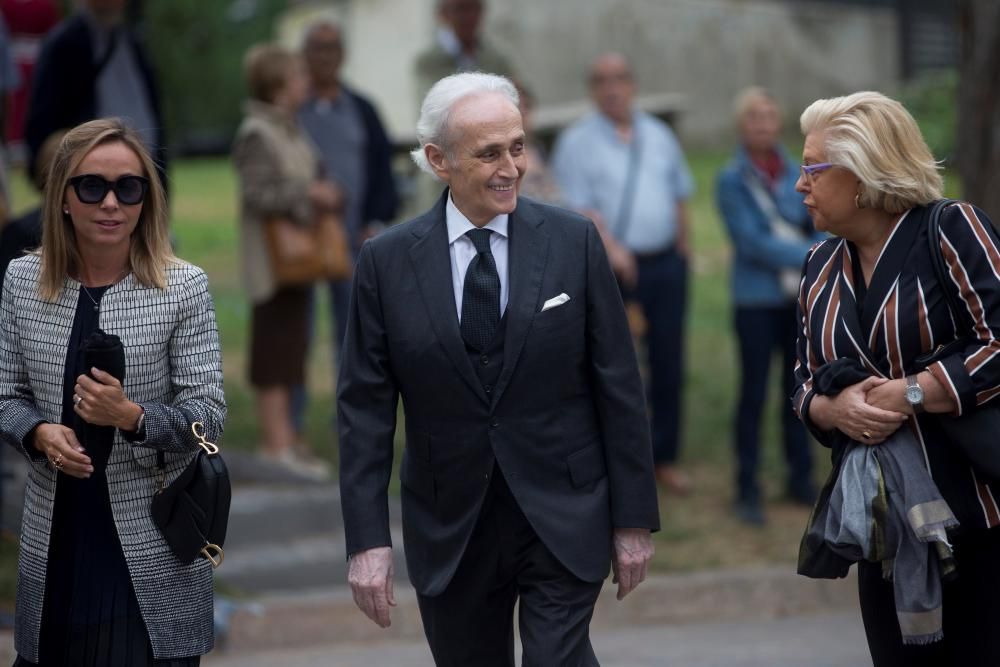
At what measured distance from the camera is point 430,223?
4.46 metres

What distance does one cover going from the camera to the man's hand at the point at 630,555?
14.4ft

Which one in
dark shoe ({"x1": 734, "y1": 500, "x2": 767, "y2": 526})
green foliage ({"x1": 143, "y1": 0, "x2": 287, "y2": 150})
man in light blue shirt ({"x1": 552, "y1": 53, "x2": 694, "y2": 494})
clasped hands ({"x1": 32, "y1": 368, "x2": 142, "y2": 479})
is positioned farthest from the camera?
green foliage ({"x1": 143, "y1": 0, "x2": 287, "y2": 150})

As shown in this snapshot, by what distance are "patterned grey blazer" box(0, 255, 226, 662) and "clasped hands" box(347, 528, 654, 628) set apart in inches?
16.8

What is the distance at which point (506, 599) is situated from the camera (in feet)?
14.7

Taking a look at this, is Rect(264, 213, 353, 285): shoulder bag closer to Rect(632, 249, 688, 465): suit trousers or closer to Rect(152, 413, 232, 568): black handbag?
Rect(632, 249, 688, 465): suit trousers

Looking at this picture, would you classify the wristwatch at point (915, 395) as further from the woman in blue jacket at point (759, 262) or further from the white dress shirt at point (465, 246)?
the woman in blue jacket at point (759, 262)

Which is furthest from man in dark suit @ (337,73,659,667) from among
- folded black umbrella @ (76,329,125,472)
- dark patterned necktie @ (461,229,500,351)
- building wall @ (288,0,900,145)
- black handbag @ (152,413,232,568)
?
building wall @ (288,0,900,145)

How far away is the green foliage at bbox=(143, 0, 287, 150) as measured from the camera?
30.6 metres

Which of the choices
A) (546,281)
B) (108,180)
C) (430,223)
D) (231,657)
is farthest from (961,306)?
(231,657)

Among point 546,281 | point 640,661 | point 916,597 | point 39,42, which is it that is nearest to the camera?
point 916,597

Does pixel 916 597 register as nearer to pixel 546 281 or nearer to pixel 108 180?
pixel 546 281

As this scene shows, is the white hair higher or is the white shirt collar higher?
the white hair

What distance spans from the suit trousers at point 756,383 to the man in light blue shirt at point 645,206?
0.50m

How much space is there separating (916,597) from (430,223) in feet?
5.54
